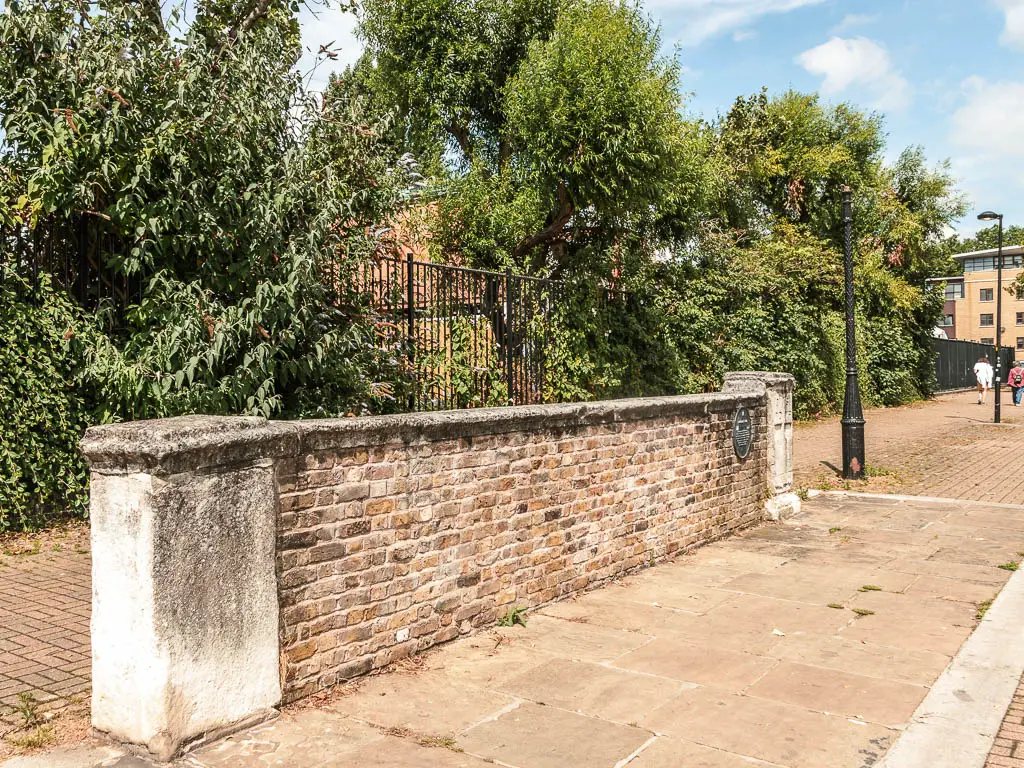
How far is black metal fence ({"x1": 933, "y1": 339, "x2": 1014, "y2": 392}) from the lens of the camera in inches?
1537

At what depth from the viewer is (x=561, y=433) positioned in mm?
6328

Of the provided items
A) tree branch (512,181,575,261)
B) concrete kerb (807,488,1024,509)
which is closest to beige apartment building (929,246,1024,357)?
tree branch (512,181,575,261)

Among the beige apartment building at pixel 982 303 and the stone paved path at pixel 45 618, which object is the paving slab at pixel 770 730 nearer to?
the stone paved path at pixel 45 618

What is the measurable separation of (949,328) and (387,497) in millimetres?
96420

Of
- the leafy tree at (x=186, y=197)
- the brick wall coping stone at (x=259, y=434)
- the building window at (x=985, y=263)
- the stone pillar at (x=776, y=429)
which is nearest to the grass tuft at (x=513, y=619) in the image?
the brick wall coping stone at (x=259, y=434)

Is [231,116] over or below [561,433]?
over

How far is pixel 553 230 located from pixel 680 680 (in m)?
11.7

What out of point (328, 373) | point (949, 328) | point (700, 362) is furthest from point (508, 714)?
point (949, 328)

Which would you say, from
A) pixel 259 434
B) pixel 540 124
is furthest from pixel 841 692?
pixel 540 124

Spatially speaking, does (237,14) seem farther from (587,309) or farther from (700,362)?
(700,362)

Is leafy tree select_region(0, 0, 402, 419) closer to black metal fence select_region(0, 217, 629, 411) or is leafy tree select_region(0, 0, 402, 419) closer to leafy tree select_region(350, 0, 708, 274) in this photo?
black metal fence select_region(0, 217, 629, 411)

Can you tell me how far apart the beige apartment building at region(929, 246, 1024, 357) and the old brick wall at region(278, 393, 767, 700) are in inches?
3357

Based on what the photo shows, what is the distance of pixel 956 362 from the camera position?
4309 centimetres

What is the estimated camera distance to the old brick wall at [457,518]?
4441 mm
